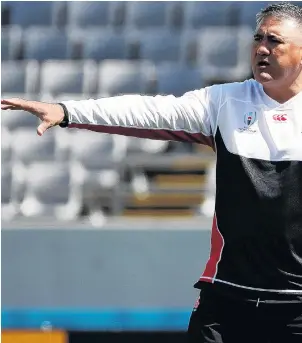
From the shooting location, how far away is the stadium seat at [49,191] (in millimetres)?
5738

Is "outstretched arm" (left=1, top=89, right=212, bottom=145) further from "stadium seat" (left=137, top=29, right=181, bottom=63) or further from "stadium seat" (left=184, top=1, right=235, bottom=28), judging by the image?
"stadium seat" (left=184, top=1, right=235, bottom=28)

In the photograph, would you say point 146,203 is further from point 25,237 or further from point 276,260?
point 276,260

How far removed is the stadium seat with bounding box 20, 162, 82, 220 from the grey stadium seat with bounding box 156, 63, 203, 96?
98 cm

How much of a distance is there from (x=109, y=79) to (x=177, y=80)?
0.50m

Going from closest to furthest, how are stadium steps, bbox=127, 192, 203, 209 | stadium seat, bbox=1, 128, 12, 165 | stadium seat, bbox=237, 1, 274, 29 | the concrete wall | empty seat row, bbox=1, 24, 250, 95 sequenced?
the concrete wall
stadium steps, bbox=127, 192, 203, 209
stadium seat, bbox=1, 128, 12, 165
empty seat row, bbox=1, 24, 250, 95
stadium seat, bbox=237, 1, 274, 29

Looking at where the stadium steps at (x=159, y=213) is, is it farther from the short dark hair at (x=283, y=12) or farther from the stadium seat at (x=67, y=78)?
the short dark hair at (x=283, y=12)

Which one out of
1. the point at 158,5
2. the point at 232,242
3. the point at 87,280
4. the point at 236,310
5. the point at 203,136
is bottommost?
the point at 87,280

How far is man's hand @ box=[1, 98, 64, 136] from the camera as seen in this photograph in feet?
7.80

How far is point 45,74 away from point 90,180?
1.27m

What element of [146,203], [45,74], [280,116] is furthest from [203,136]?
[45,74]

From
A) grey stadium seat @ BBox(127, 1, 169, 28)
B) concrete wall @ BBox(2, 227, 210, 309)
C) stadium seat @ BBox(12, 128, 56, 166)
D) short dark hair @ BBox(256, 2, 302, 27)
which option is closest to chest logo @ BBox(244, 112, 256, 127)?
short dark hair @ BBox(256, 2, 302, 27)

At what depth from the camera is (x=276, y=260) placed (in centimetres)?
242

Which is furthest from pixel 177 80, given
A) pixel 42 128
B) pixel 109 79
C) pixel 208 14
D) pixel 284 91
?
pixel 42 128

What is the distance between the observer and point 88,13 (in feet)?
23.4
